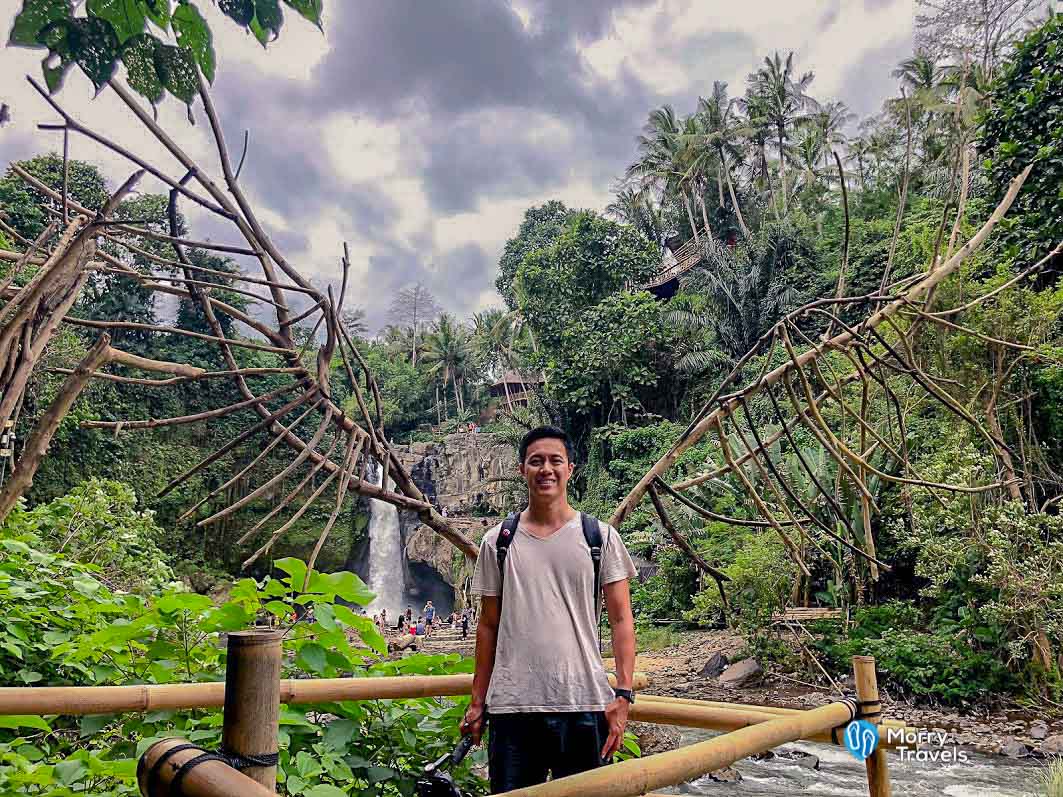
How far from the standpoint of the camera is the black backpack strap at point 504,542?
4.52ft

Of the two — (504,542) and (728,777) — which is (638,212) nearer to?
(728,777)

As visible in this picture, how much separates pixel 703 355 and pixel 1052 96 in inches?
377

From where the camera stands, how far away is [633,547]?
1312 cm

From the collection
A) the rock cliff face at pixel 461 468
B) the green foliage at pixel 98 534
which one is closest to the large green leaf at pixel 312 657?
the green foliage at pixel 98 534

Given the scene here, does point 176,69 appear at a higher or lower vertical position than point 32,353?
higher

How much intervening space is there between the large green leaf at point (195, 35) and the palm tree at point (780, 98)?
22.0 meters

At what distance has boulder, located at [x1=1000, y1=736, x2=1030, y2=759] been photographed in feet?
18.7

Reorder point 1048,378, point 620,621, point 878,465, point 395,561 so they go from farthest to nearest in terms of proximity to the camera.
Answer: point 395,561 < point 878,465 < point 1048,378 < point 620,621

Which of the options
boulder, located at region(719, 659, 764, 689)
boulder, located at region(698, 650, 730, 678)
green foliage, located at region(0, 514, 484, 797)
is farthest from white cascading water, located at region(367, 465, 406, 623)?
green foliage, located at region(0, 514, 484, 797)

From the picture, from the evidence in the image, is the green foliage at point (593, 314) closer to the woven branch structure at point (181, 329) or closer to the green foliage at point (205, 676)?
the green foliage at point (205, 676)

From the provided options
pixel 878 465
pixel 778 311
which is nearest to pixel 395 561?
pixel 778 311

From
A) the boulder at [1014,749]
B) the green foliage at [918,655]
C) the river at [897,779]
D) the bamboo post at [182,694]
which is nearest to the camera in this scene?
the bamboo post at [182,694]

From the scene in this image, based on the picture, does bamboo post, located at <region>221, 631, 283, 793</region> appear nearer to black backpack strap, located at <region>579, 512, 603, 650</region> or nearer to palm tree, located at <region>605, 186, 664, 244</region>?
black backpack strap, located at <region>579, 512, 603, 650</region>

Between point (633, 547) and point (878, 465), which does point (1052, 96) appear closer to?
point (878, 465)
